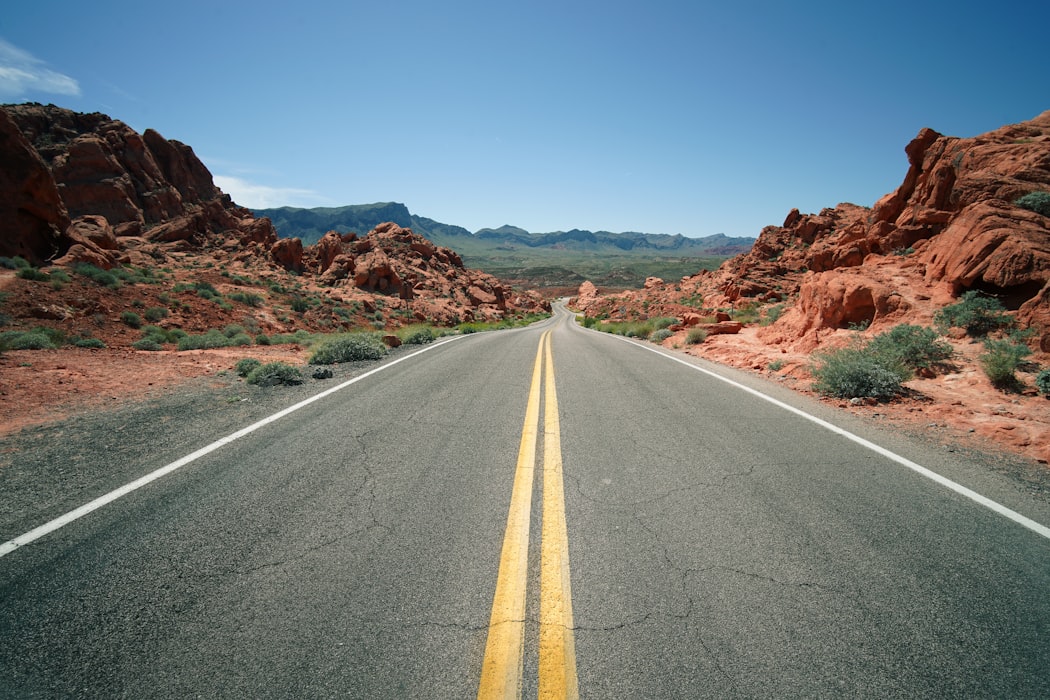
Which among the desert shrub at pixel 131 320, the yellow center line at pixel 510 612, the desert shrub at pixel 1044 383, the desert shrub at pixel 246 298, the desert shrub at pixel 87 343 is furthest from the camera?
the desert shrub at pixel 246 298

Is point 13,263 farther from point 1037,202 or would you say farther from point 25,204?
→ point 1037,202

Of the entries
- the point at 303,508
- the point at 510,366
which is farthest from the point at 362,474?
the point at 510,366

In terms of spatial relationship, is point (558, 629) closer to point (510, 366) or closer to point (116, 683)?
point (116, 683)

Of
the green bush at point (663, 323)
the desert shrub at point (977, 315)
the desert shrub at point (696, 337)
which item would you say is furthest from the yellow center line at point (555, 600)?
the green bush at point (663, 323)

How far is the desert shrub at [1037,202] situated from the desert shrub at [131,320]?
26.6m

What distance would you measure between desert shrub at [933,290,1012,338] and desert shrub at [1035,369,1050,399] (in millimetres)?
2583

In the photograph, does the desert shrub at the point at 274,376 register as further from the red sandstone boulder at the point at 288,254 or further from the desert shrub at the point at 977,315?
the red sandstone boulder at the point at 288,254

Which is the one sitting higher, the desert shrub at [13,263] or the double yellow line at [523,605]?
the desert shrub at [13,263]

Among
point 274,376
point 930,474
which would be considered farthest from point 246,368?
point 930,474

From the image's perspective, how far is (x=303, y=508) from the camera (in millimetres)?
3391

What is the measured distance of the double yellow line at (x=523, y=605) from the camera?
1896 mm

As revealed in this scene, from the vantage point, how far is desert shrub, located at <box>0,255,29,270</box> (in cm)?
1576

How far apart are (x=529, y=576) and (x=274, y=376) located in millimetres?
7165

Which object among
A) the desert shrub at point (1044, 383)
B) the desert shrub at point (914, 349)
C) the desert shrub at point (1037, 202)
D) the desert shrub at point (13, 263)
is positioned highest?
the desert shrub at point (1037, 202)
